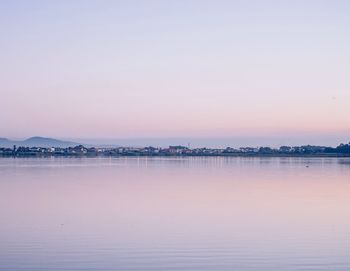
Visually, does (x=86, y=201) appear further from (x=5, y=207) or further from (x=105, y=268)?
(x=105, y=268)

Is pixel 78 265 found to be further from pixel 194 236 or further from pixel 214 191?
pixel 214 191

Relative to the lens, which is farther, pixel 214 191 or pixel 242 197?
pixel 214 191

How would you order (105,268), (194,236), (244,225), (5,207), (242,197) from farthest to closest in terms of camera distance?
(242,197)
(5,207)
(244,225)
(194,236)
(105,268)

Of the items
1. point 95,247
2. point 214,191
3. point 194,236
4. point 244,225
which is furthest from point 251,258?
point 214,191

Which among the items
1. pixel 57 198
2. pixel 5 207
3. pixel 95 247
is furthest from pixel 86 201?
pixel 95 247

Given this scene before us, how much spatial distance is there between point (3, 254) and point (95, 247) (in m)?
1.80

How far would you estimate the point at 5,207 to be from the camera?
18.5m

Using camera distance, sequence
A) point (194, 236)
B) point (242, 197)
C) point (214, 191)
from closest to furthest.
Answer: point (194, 236) < point (242, 197) < point (214, 191)

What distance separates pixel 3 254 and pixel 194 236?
421 cm

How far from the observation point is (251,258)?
10734 mm

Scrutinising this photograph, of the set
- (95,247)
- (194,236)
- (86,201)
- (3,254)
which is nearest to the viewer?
(3,254)

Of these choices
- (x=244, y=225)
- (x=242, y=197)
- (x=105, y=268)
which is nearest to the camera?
(x=105, y=268)

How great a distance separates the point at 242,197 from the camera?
72.7ft

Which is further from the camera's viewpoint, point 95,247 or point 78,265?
point 95,247
